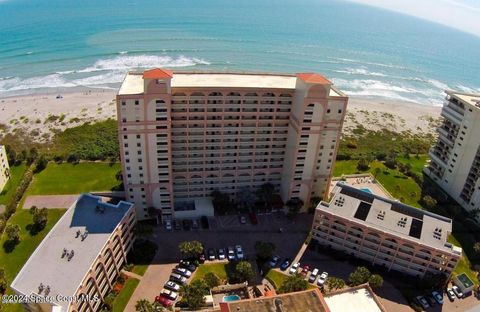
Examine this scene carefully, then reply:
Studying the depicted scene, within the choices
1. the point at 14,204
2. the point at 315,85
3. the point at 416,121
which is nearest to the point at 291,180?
the point at 315,85

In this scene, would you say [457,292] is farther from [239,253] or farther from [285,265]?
[239,253]

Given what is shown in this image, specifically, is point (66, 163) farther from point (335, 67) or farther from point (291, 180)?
point (335, 67)

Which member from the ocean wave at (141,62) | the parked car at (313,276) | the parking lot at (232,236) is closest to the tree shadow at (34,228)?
the parking lot at (232,236)

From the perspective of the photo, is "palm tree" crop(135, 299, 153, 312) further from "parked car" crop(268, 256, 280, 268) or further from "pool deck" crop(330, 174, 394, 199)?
"pool deck" crop(330, 174, 394, 199)

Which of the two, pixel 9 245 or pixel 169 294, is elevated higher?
pixel 169 294

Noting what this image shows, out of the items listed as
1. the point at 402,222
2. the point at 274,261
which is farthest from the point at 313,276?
the point at 402,222

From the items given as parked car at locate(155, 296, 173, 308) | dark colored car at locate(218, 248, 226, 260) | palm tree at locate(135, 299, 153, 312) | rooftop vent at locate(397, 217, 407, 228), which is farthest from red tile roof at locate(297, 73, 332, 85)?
palm tree at locate(135, 299, 153, 312)

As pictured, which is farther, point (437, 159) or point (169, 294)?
point (437, 159)

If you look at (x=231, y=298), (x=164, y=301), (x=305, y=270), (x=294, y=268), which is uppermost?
(x=231, y=298)
